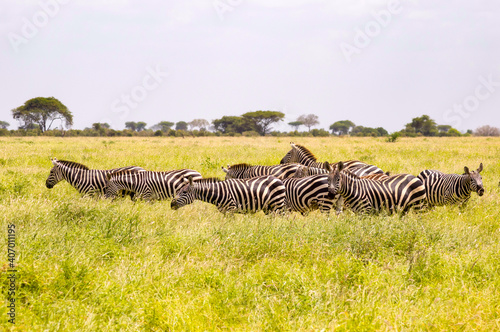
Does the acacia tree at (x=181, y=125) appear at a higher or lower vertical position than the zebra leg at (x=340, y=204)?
higher

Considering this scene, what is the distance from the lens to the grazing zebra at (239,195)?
8.02 m

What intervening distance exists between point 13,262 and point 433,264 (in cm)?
468

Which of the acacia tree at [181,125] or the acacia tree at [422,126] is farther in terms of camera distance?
the acacia tree at [181,125]

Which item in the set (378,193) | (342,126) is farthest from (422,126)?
(378,193)

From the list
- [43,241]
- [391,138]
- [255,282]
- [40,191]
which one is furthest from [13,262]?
[391,138]

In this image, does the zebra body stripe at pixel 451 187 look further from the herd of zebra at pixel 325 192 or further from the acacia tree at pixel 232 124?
the acacia tree at pixel 232 124

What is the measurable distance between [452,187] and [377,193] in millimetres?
2242

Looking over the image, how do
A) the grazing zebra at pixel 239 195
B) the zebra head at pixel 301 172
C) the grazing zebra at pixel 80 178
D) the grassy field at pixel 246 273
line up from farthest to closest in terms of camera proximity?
the grazing zebra at pixel 80 178 < the zebra head at pixel 301 172 < the grazing zebra at pixel 239 195 < the grassy field at pixel 246 273

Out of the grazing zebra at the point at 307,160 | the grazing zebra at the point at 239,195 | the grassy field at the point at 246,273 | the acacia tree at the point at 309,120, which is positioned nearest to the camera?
the grassy field at the point at 246,273

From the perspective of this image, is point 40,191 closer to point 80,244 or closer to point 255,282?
point 80,244

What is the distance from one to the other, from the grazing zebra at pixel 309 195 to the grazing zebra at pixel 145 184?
7.09 ft

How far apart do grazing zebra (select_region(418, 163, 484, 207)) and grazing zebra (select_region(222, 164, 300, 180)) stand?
2.90 metres

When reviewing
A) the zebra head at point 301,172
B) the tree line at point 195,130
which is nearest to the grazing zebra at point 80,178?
the zebra head at point 301,172

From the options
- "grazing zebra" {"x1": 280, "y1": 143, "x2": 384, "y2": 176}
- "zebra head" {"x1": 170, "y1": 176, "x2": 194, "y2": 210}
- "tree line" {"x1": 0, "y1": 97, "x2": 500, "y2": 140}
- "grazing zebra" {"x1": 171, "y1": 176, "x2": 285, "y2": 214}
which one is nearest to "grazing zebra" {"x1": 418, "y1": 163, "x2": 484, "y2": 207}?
"grazing zebra" {"x1": 280, "y1": 143, "x2": 384, "y2": 176}
